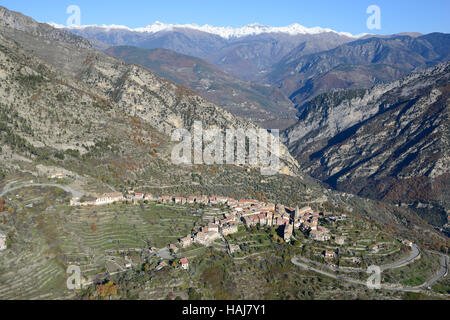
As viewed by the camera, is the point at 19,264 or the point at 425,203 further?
the point at 425,203

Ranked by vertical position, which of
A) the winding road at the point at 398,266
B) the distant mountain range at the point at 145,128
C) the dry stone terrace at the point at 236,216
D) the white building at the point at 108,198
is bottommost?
the winding road at the point at 398,266

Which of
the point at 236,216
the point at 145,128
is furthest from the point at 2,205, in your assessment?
the point at 145,128

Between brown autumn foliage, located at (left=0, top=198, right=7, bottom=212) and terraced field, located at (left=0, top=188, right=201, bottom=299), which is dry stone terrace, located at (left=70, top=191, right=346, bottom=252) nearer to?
terraced field, located at (left=0, top=188, right=201, bottom=299)

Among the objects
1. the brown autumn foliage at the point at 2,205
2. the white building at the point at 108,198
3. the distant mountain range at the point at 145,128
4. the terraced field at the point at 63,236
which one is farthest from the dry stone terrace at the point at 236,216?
the brown autumn foliage at the point at 2,205

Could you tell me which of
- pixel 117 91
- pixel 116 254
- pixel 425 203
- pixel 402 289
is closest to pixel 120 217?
pixel 116 254

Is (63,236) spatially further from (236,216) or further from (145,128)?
(145,128)

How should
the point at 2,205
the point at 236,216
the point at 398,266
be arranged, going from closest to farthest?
the point at 2,205 < the point at 398,266 < the point at 236,216

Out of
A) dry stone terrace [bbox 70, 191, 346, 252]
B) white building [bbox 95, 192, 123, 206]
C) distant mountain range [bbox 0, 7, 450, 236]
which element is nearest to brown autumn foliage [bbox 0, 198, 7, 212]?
dry stone terrace [bbox 70, 191, 346, 252]

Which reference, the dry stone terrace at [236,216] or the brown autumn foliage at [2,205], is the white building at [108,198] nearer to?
the dry stone terrace at [236,216]

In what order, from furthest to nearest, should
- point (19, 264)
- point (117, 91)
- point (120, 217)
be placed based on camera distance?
point (117, 91)
point (120, 217)
point (19, 264)

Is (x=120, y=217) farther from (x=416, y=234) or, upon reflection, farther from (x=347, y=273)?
(x=416, y=234)

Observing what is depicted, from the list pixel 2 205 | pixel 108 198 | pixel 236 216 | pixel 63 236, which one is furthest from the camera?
pixel 236 216
